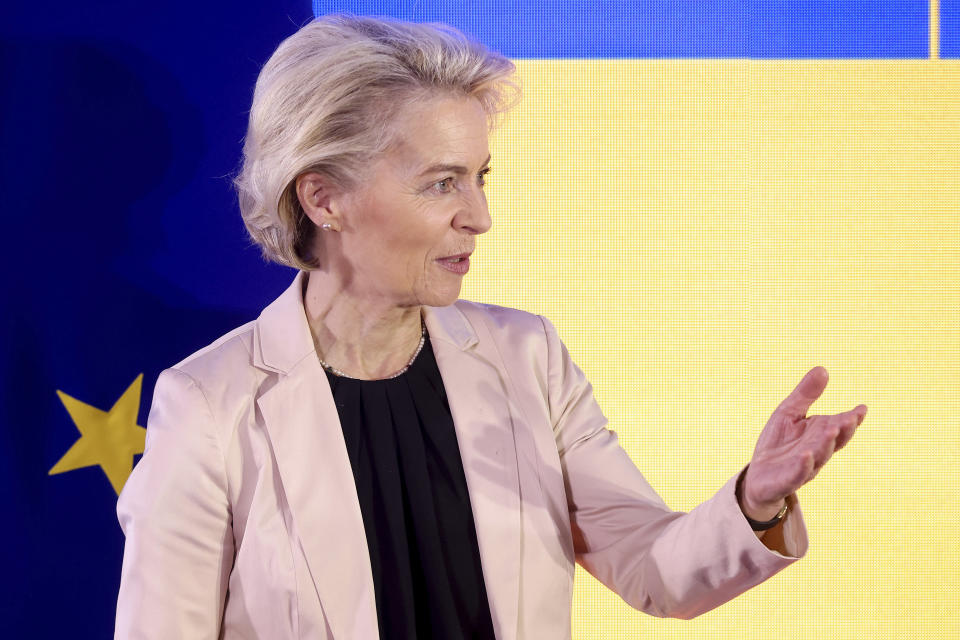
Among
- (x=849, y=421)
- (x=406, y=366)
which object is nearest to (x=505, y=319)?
(x=406, y=366)

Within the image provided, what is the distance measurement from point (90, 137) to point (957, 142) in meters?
1.73

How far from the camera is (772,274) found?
6.23 feet

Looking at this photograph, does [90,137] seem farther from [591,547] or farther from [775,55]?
[775,55]

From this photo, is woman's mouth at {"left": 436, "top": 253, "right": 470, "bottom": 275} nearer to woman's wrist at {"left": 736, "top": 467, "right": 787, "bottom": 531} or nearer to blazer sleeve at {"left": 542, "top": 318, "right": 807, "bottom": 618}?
blazer sleeve at {"left": 542, "top": 318, "right": 807, "bottom": 618}

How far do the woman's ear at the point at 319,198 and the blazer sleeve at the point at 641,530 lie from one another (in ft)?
1.35

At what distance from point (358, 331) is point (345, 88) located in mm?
382

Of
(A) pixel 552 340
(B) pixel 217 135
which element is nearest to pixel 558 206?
(A) pixel 552 340

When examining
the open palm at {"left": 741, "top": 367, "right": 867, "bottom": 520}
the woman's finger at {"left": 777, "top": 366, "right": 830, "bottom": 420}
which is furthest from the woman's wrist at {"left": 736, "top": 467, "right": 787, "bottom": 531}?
the woman's finger at {"left": 777, "top": 366, "right": 830, "bottom": 420}

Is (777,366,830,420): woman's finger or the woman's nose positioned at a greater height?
the woman's nose

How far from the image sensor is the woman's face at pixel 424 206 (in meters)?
1.38

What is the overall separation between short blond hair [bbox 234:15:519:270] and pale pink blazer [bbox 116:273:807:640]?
228mm

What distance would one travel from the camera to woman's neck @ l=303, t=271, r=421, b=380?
1.50 meters

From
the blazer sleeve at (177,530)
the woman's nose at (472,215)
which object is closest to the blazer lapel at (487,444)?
the woman's nose at (472,215)

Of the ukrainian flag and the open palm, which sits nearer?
the open palm
